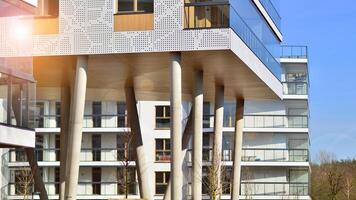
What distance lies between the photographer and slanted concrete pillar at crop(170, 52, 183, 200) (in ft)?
118

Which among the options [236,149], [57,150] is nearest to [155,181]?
[57,150]

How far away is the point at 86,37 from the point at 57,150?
43.7m

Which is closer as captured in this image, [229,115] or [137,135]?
[137,135]

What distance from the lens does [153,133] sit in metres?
79.1

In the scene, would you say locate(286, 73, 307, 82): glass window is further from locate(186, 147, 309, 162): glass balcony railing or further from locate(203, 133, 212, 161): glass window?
locate(203, 133, 212, 161): glass window

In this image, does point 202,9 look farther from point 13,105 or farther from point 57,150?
point 57,150

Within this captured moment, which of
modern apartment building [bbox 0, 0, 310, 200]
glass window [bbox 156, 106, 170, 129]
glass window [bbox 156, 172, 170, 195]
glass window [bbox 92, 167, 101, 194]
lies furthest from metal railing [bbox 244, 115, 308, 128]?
modern apartment building [bbox 0, 0, 310, 200]

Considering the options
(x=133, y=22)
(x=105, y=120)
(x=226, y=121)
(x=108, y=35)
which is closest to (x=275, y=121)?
(x=226, y=121)

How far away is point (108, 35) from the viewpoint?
3638cm

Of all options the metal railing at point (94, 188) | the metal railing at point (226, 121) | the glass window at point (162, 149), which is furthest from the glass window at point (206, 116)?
the metal railing at point (94, 188)

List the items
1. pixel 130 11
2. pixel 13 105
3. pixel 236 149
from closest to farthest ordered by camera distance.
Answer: pixel 13 105
pixel 130 11
pixel 236 149

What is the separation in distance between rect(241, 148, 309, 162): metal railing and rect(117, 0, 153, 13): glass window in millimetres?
41125

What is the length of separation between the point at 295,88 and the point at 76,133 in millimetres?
44460

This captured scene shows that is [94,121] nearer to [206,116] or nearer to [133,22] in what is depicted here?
[206,116]
